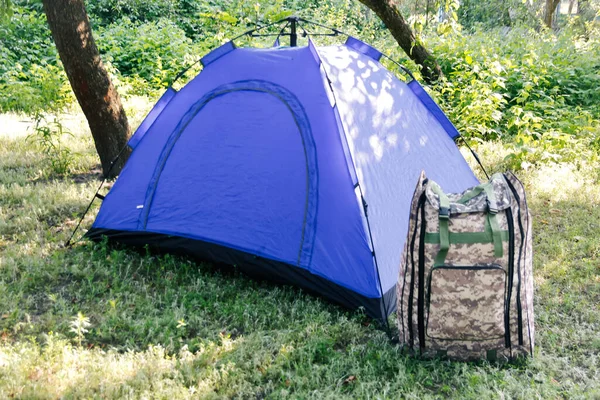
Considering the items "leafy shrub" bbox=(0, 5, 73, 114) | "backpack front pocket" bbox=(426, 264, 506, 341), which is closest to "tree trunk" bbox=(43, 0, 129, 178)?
"leafy shrub" bbox=(0, 5, 73, 114)

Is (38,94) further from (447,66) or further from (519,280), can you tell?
(519,280)

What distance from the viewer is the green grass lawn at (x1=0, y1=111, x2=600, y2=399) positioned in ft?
8.86

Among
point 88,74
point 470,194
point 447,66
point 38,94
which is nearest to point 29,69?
point 38,94

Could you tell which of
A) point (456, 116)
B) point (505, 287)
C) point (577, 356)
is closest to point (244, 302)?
point (505, 287)

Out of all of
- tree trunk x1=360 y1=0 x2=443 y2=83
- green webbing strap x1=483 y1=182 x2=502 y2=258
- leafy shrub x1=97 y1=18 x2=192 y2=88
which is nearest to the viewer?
green webbing strap x1=483 y1=182 x2=502 y2=258

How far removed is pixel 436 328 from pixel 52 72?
24.0 feet

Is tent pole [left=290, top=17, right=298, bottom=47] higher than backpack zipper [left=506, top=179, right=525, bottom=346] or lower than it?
higher

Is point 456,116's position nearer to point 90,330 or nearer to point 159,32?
point 90,330

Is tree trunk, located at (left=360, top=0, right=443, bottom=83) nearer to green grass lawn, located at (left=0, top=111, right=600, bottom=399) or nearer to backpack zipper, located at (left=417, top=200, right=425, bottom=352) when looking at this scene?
green grass lawn, located at (left=0, top=111, right=600, bottom=399)

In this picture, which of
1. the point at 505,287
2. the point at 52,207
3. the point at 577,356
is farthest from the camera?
the point at 52,207

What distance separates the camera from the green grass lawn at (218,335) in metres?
2.70

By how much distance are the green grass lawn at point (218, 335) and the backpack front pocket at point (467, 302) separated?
19 cm

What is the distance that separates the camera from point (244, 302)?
11.4 feet

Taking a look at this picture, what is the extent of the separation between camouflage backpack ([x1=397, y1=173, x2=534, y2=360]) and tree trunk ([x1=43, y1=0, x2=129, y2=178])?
10.1ft
